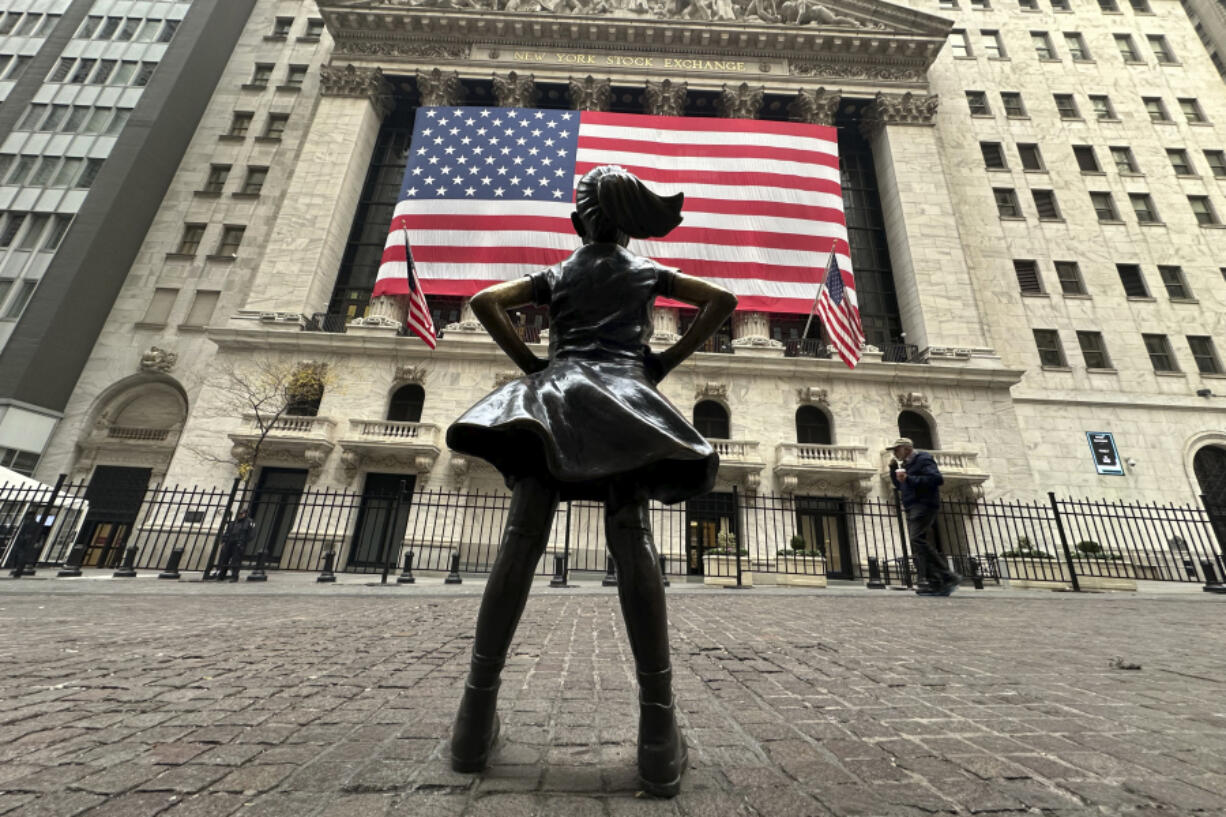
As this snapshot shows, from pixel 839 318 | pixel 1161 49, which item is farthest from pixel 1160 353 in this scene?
pixel 1161 49

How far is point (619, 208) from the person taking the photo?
2.11 meters

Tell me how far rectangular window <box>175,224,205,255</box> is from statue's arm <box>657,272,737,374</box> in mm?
30657

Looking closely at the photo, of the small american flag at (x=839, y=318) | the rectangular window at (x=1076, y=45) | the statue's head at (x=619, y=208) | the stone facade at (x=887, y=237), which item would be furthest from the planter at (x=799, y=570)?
the rectangular window at (x=1076, y=45)

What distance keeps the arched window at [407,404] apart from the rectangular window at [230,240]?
12210 millimetres

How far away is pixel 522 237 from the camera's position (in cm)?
1983

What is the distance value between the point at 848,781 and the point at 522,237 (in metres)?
20.3

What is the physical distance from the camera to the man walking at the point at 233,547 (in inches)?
424

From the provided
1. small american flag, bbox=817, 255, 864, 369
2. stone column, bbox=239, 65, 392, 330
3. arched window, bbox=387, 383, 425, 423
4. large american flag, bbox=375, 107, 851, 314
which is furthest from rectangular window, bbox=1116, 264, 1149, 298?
stone column, bbox=239, 65, 392, 330

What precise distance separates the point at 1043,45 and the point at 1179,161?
9.80 m

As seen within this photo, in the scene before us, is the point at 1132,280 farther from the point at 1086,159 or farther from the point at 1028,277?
the point at 1086,159

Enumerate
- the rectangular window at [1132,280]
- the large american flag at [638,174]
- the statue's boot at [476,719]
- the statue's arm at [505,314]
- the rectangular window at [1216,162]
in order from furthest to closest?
the rectangular window at [1216,162] → the rectangular window at [1132,280] → the large american flag at [638,174] → the statue's arm at [505,314] → the statue's boot at [476,719]

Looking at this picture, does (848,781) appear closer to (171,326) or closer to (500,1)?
(171,326)

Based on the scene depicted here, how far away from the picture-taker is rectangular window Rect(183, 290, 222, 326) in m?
22.7

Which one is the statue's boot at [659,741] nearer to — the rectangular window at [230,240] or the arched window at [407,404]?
the arched window at [407,404]
